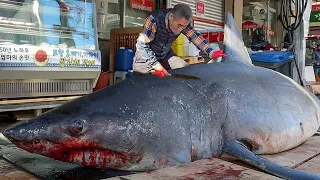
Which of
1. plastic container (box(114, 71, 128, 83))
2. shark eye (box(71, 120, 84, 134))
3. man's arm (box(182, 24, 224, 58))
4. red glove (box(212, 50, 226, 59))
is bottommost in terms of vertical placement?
shark eye (box(71, 120, 84, 134))

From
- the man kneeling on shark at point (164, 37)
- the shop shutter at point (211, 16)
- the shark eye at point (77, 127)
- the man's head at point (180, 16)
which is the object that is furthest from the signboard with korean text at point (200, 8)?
the shark eye at point (77, 127)

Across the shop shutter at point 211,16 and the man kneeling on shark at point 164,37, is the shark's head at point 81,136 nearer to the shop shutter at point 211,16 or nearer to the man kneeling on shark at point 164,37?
the man kneeling on shark at point 164,37

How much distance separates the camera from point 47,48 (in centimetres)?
520

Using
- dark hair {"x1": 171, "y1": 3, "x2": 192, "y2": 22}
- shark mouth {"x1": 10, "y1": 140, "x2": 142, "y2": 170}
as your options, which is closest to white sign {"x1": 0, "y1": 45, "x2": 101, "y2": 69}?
dark hair {"x1": 171, "y1": 3, "x2": 192, "y2": 22}

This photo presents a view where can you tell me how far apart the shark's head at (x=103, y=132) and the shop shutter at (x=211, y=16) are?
8.50 m

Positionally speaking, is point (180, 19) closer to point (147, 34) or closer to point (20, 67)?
point (147, 34)

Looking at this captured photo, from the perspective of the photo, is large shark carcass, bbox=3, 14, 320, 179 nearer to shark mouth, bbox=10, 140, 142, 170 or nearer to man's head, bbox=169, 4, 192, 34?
shark mouth, bbox=10, 140, 142, 170

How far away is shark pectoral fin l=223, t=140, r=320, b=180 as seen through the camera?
2.21 m

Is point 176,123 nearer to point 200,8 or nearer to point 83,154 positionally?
point 83,154

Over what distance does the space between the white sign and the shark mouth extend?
2.76 meters

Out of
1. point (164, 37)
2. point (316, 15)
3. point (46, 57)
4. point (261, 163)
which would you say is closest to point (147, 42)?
point (164, 37)

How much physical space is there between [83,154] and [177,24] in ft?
6.88

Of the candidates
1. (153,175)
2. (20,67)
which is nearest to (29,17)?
(20,67)

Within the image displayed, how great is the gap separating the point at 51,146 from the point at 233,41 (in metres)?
2.08
